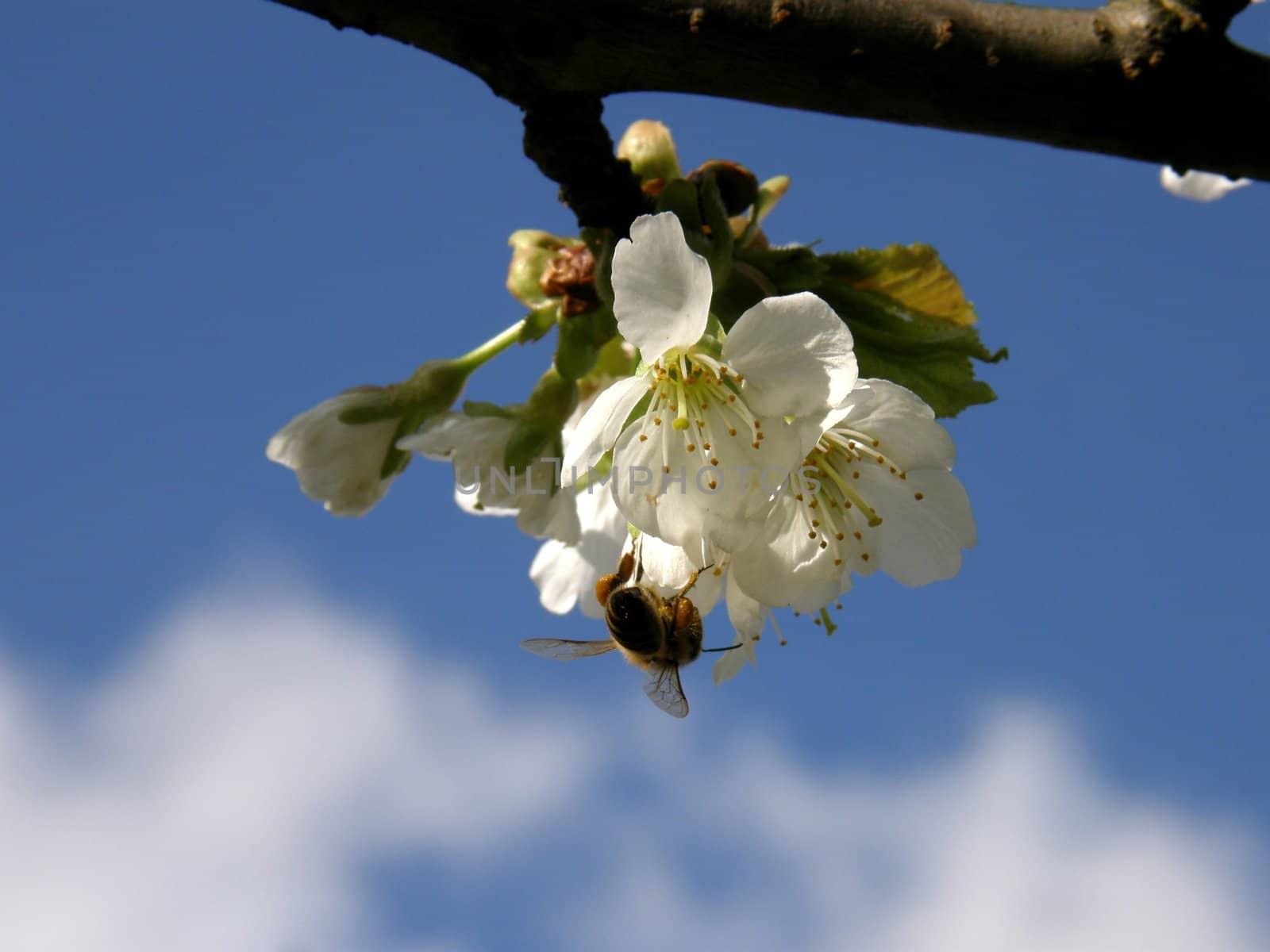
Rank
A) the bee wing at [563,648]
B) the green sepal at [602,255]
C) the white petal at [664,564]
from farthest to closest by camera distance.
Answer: the bee wing at [563,648] < the green sepal at [602,255] < the white petal at [664,564]

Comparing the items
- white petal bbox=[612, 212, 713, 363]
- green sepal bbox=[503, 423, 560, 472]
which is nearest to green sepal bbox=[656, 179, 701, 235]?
white petal bbox=[612, 212, 713, 363]

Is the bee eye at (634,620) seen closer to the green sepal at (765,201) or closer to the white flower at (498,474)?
the white flower at (498,474)

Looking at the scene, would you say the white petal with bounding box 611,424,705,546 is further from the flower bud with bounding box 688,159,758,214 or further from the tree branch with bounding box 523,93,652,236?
the flower bud with bounding box 688,159,758,214

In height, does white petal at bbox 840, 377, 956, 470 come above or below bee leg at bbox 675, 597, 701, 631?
above

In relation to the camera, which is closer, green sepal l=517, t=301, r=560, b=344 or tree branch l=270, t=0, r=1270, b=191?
tree branch l=270, t=0, r=1270, b=191

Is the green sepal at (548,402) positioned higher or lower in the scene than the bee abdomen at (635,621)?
higher

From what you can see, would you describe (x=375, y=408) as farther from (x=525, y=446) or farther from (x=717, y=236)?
(x=717, y=236)

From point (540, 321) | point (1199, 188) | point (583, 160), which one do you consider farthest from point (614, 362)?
point (1199, 188)

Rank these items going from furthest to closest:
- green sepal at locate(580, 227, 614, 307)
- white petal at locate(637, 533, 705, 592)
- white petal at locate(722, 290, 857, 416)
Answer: green sepal at locate(580, 227, 614, 307)
white petal at locate(637, 533, 705, 592)
white petal at locate(722, 290, 857, 416)

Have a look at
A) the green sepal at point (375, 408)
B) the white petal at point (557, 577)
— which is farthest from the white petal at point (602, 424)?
the white petal at point (557, 577)

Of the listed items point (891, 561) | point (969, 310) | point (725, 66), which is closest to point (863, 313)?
point (969, 310)
